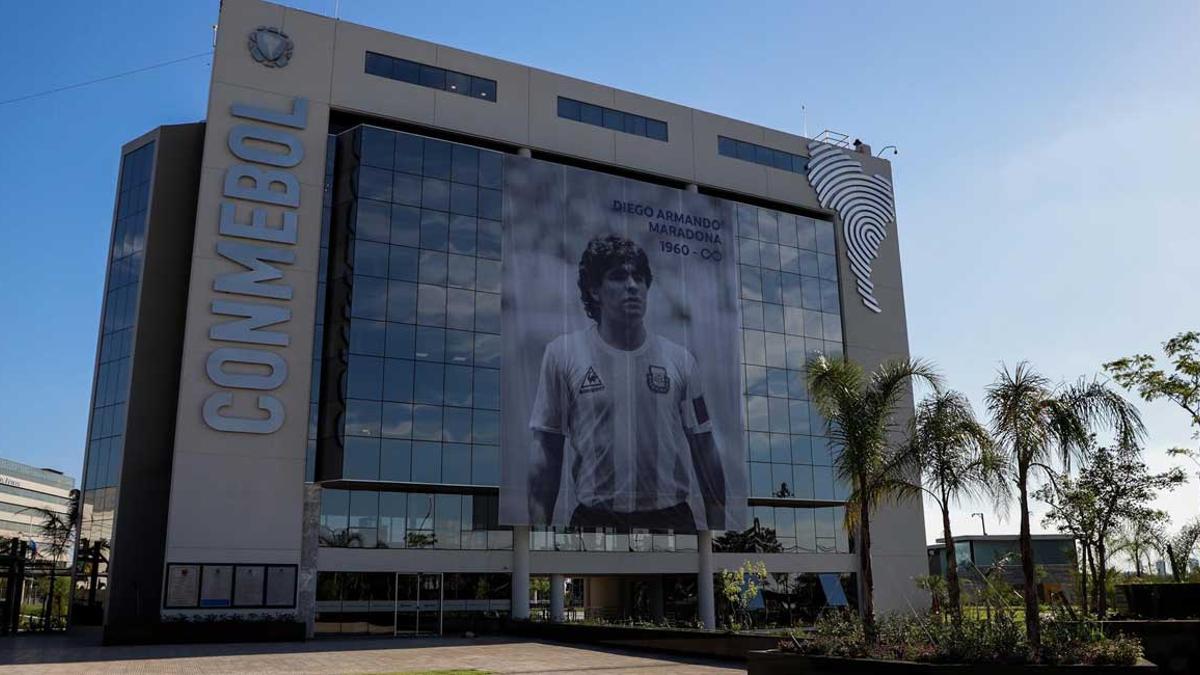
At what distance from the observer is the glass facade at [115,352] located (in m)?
37.0

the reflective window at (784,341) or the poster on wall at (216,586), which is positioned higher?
the reflective window at (784,341)

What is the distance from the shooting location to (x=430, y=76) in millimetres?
42656

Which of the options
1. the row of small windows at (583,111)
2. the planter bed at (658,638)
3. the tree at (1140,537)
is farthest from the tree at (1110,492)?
the row of small windows at (583,111)

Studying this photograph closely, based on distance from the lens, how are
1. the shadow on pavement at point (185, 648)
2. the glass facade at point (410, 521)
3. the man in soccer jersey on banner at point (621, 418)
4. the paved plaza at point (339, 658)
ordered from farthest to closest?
the man in soccer jersey on banner at point (621, 418)
the glass facade at point (410, 521)
the shadow on pavement at point (185, 648)
the paved plaza at point (339, 658)

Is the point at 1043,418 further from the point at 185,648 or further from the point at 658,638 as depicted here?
the point at 185,648

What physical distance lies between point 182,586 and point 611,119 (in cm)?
2790

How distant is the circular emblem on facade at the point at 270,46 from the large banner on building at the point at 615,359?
33.6 ft

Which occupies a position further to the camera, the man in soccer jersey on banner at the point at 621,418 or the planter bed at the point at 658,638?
the man in soccer jersey on banner at the point at 621,418

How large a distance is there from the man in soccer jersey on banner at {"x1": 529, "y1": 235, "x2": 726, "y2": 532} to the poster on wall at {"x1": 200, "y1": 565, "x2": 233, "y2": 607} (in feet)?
38.5

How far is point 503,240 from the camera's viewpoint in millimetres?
42031

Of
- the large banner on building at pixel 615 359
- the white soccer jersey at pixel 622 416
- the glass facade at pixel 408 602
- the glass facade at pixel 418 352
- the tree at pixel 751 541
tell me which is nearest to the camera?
the glass facade at pixel 408 602

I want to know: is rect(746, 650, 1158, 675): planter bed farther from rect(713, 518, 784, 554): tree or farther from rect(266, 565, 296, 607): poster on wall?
rect(713, 518, 784, 554): tree

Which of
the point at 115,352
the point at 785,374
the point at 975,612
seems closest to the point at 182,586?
the point at 115,352

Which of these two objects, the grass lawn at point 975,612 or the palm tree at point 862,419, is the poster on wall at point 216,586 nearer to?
the palm tree at point 862,419
